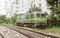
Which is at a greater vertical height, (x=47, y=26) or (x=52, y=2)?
(x=52, y=2)

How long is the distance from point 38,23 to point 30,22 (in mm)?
1339

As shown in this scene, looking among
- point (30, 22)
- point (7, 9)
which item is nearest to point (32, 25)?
point (30, 22)

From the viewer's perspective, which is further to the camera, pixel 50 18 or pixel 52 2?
pixel 52 2

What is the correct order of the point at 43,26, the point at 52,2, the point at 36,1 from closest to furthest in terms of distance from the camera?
1. the point at 43,26
2. the point at 52,2
3. the point at 36,1

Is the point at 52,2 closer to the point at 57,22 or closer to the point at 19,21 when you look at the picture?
the point at 57,22

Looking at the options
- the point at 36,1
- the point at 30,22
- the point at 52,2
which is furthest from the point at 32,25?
the point at 36,1

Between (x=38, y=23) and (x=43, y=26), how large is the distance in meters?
0.80

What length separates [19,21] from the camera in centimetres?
3425

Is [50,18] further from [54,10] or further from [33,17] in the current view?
[33,17]

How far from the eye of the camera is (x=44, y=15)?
107 ft

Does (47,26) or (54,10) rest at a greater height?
(54,10)

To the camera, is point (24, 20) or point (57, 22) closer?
point (57, 22)

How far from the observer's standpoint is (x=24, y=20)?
108 ft

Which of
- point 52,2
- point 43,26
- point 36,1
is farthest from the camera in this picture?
point 36,1
